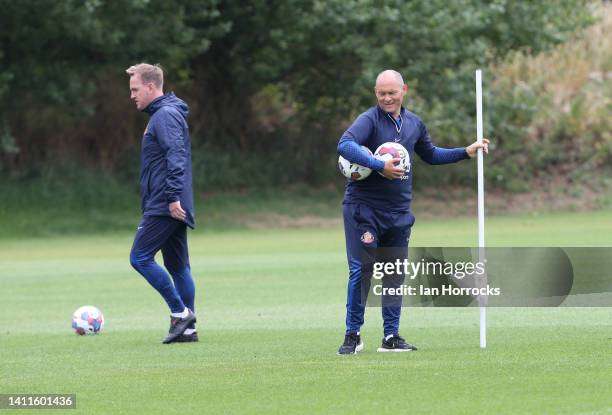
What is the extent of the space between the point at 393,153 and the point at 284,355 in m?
1.87

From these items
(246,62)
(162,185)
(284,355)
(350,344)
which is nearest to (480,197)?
(350,344)

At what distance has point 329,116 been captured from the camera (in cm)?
3809

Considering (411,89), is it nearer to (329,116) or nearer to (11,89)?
(329,116)

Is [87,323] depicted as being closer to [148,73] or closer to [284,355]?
[148,73]

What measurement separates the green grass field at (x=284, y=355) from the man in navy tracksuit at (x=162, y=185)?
48 cm

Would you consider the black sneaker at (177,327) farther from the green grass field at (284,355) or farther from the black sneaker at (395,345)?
the black sneaker at (395,345)

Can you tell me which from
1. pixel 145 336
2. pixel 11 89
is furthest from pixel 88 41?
pixel 145 336

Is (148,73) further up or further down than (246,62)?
further down

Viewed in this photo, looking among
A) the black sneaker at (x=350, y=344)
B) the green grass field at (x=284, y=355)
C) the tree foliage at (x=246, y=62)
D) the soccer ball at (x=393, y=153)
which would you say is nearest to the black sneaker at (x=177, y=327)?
the green grass field at (x=284, y=355)

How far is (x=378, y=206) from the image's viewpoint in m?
10.2

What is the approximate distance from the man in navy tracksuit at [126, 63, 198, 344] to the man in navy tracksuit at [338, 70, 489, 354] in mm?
1927

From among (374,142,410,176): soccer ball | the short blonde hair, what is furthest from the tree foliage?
(374,142,410,176): soccer ball

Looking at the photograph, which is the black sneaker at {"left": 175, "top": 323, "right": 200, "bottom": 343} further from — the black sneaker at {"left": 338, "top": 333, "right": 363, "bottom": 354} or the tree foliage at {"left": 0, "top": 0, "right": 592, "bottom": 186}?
the tree foliage at {"left": 0, "top": 0, "right": 592, "bottom": 186}

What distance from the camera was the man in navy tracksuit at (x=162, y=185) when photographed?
11.5 metres
